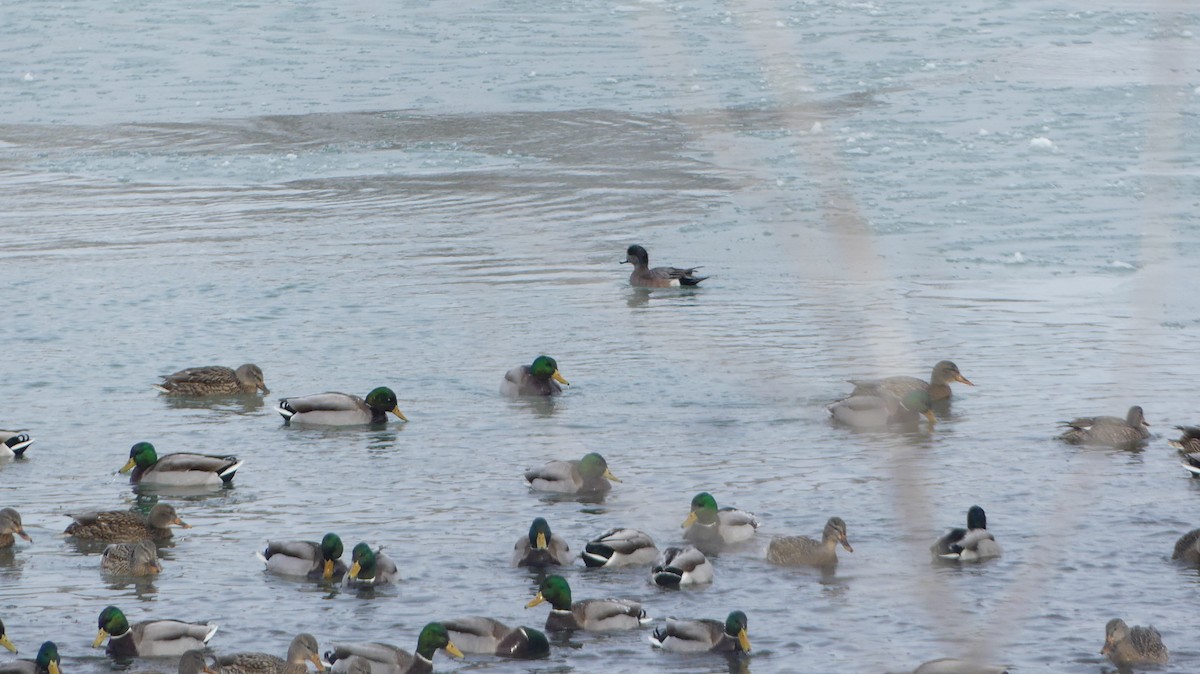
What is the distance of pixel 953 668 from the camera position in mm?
7004

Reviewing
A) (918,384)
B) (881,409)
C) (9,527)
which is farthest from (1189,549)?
(9,527)

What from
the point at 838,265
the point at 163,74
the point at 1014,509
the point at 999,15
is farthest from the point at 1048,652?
the point at 999,15

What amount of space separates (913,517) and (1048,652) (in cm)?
511

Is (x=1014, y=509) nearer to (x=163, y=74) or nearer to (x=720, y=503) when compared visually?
(x=720, y=503)

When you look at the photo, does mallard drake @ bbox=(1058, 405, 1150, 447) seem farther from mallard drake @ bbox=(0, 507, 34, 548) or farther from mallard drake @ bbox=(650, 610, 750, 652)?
mallard drake @ bbox=(0, 507, 34, 548)

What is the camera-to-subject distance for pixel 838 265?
17.9 m

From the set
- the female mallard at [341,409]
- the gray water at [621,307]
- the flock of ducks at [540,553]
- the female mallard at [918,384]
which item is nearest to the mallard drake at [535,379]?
the flock of ducks at [540,553]

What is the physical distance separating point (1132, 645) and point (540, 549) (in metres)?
3.03

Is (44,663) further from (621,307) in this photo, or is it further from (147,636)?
(621,307)

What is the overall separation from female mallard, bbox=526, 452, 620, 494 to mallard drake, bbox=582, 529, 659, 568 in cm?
125

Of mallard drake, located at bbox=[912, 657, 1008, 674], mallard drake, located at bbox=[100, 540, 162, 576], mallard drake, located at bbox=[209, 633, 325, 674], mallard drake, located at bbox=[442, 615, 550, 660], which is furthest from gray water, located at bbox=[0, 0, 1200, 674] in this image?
mallard drake, located at bbox=[209, 633, 325, 674]

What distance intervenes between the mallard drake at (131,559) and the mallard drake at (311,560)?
0.64 metres

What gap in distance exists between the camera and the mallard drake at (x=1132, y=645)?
24.3ft

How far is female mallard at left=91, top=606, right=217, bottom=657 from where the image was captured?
7.81 meters
